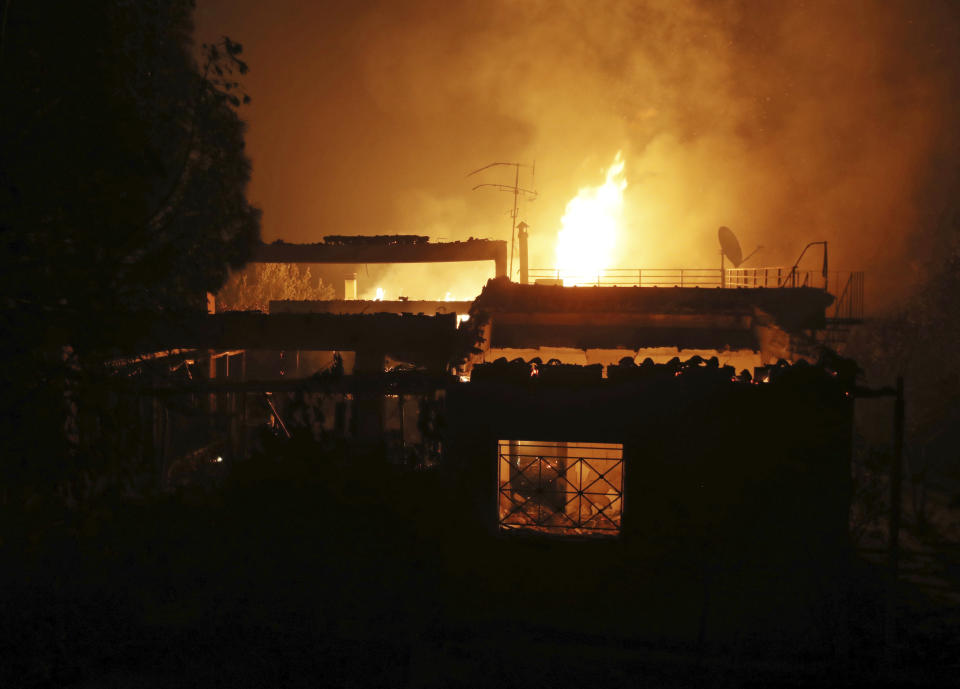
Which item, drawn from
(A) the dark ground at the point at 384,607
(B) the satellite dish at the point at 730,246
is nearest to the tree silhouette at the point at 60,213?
(A) the dark ground at the point at 384,607

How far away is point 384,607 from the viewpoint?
793 cm

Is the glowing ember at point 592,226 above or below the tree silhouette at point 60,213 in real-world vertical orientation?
above

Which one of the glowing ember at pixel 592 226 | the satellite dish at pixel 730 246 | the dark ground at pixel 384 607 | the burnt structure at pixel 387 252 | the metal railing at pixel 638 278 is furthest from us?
the glowing ember at pixel 592 226

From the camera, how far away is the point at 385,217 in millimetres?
76500

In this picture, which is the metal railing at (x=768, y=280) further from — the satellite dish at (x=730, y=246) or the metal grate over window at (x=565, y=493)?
the metal grate over window at (x=565, y=493)

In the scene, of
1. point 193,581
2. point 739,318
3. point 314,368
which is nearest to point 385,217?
point 314,368

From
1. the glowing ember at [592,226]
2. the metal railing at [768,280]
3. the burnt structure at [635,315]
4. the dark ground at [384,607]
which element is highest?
the glowing ember at [592,226]

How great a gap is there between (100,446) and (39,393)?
0.62m

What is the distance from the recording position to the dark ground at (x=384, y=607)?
279 inches

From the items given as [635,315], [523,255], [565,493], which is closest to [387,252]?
[523,255]

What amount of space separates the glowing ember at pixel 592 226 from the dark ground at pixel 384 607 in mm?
49340

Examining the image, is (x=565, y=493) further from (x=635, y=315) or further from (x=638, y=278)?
(x=638, y=278)

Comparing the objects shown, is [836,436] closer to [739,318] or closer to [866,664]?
[866,664]

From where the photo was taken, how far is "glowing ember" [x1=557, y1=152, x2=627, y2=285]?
6072 centimetres
